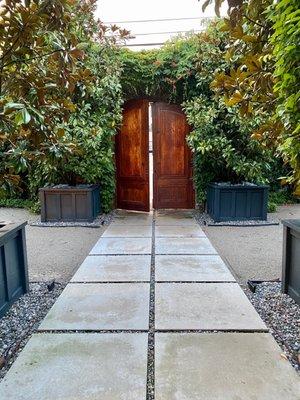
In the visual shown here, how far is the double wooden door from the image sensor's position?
6172 millimetres

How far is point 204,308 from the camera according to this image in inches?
93.5

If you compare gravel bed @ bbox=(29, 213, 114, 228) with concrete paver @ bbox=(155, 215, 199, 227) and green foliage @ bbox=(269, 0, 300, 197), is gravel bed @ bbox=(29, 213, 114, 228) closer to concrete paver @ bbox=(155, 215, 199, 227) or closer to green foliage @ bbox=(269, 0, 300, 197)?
concrete paver @ bbox=(155, 215, 199, 227)

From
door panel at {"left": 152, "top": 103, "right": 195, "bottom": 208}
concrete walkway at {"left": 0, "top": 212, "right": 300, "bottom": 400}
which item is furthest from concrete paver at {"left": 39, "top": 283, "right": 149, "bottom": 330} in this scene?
door panel at {"left": 152, "top": 103, "right": 195, "bottom": 208}

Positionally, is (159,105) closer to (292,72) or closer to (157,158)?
(157,158)

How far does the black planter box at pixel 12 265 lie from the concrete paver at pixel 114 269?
452mm

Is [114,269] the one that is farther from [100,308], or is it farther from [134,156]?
[134,156]

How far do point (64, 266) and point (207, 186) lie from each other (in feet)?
10.8

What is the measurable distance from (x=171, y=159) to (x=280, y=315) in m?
4.41

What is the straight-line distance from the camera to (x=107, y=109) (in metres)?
5.53

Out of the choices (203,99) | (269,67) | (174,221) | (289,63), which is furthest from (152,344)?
(203,99)

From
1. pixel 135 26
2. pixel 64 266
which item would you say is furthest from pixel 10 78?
pixel 135 26

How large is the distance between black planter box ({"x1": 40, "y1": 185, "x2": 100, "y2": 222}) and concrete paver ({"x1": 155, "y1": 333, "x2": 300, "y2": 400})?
3.69 meters

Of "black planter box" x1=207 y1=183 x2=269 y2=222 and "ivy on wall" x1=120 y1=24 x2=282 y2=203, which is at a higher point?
"ivy on wall" x1=120 y1=24 x2=282 y2=203

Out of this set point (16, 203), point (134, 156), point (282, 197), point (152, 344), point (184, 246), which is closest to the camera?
point (152, 344)
